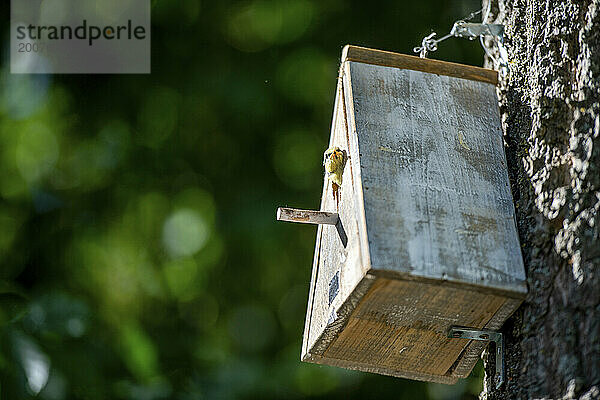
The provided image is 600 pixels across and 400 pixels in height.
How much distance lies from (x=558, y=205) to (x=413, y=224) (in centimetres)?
19

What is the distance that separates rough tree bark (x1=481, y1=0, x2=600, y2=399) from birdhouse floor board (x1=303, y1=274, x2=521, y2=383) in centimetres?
5

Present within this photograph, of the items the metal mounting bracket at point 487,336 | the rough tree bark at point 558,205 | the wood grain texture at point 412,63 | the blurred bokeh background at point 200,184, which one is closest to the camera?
the rough tree bark at point 558,205

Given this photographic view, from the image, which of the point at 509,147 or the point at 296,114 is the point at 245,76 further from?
the point at 509,147

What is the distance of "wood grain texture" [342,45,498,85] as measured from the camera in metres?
1.17

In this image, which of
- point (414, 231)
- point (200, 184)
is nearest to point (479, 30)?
point (414, 231)

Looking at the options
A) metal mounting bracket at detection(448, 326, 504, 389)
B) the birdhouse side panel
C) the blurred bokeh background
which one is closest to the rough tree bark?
metal mounting bracket at detection(448, 326, 504, 389)

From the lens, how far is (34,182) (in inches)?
95.5

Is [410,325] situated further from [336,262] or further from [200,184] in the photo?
[200,184]

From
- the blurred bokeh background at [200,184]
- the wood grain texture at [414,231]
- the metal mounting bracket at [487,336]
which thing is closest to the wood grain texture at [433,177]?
the wood grain texture at [414,231]

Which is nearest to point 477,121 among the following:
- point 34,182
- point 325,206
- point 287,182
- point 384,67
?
point 384,67

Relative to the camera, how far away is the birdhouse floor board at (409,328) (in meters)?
0.98

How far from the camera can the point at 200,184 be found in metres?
2.54

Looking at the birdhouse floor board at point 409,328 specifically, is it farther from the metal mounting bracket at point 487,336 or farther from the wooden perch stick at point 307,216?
the wooden perch stick at point 307,216

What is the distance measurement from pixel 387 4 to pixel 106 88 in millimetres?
947
